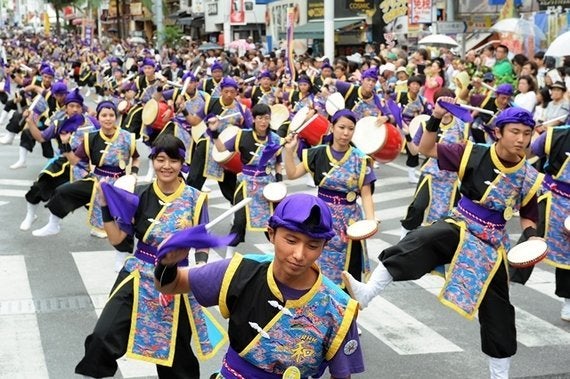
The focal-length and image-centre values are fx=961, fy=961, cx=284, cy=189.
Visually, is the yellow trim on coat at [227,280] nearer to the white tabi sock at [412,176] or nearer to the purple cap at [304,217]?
the purple cap at [304,217]

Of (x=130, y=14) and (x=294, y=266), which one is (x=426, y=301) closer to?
(x=294, y=266)

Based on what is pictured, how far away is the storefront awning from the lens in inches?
1375

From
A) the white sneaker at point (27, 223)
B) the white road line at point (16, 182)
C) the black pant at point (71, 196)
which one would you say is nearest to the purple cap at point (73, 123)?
the black pant at point (71, 196)

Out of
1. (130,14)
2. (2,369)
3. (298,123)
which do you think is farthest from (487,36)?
(130,14)

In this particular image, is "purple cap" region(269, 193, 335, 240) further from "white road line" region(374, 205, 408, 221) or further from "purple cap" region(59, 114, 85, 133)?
"white road line" region(374, 205, 408, 221)

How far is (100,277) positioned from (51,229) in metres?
→ 1.68

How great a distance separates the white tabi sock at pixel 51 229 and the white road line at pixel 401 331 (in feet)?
12.9

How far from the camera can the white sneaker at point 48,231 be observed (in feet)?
33.9

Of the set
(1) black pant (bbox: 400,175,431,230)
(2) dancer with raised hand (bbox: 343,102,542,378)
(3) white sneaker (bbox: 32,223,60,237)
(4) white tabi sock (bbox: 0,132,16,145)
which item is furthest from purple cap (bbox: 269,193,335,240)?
(4) white tabi sock (bbox: 0,132,16,145)

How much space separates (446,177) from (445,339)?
301 cm

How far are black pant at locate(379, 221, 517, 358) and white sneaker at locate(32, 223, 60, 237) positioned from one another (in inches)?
221

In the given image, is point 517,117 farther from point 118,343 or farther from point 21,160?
point 21,160

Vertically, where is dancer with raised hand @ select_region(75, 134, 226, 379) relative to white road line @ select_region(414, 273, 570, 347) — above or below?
above

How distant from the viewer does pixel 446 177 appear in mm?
9828
